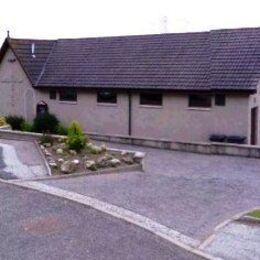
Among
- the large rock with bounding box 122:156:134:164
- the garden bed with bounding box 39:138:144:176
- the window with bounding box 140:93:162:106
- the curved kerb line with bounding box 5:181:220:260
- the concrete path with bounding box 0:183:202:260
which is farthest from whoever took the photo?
the window with bounding box 140:93:162:106

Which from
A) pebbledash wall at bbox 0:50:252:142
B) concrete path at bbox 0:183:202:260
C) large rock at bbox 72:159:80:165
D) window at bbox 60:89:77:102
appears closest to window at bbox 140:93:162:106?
pebbledash wall at bbox 0:50:252:142

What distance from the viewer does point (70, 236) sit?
10430mm

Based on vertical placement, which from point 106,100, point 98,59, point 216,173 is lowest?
point 216,173

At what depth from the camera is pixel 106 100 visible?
1288 inches

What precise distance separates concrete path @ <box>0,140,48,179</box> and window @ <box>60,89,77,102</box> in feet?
36.7

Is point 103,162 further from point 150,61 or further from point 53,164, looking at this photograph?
point 150,61

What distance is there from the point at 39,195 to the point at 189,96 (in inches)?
654

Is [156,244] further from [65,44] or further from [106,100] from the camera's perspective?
[65,44]

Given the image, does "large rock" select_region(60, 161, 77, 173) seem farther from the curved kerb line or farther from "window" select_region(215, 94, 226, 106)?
"window" select_region(215, 94, 226, 106)

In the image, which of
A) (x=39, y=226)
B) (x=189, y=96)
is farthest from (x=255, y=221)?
(x=189, y=96)

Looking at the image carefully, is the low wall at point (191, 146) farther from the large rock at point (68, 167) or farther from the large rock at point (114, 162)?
the large rock at point (68, 167)

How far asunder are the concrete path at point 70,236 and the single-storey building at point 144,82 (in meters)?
16.5

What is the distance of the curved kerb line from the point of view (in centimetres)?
1030

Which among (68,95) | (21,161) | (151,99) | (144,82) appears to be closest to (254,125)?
(151,99)
